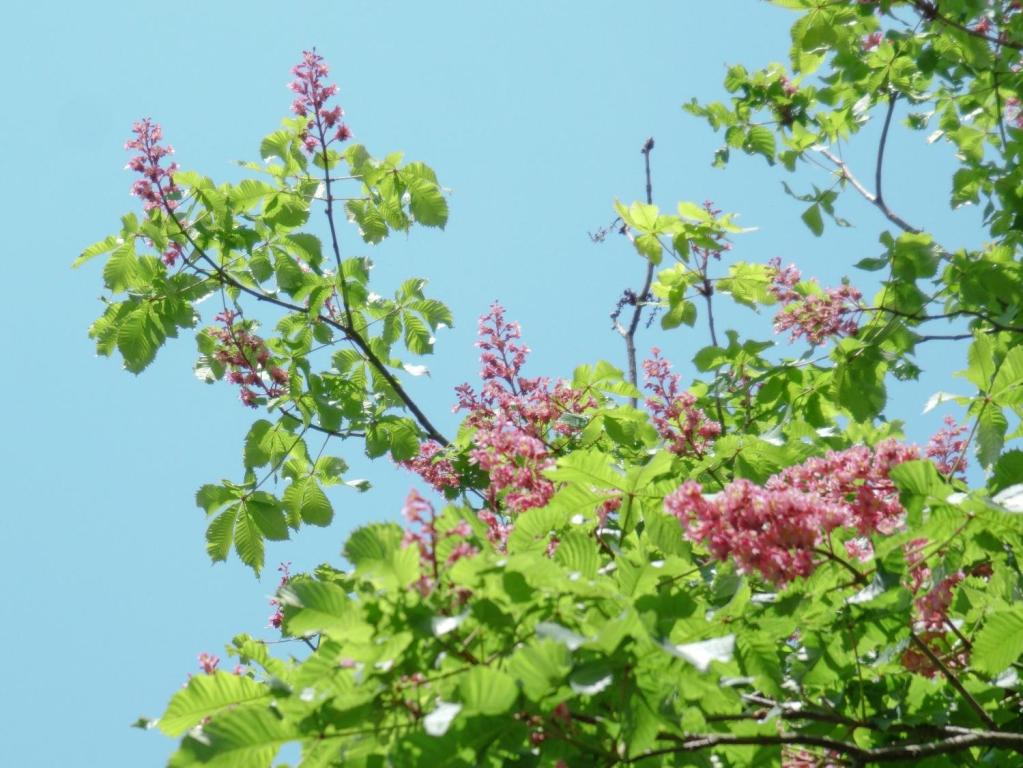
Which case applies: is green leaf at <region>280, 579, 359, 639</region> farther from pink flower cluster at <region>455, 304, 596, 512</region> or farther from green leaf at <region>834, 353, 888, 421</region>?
green leaf at <region>834, 353, 888, 421</region>

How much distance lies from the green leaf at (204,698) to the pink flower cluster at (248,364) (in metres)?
2.89

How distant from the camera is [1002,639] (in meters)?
2.09

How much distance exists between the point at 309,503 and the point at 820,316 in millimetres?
2320

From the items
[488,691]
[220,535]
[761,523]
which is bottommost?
[488,691]

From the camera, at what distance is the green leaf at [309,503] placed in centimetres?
455

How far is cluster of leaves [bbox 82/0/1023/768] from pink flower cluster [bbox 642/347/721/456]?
16mm

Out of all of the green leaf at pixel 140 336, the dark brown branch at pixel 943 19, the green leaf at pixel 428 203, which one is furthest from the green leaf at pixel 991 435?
the green leaf at pixel 140 336

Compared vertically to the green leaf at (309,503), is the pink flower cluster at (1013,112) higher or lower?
higher

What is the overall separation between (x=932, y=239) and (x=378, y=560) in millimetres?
3007

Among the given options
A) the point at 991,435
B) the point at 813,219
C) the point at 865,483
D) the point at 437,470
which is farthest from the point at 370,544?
the point at 813,219

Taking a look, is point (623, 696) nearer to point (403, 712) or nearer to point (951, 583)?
point (403, 712)

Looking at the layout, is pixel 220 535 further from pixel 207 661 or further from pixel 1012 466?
pixel 1012 466

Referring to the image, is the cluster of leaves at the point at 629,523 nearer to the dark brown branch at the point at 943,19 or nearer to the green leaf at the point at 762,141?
the dark brown branch at the point at 943,19

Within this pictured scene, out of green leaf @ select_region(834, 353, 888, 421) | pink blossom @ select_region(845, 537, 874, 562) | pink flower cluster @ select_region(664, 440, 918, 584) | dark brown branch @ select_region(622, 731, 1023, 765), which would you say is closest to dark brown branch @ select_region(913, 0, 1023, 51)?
green leaf @ select_region(834, 353, 888, 421)
